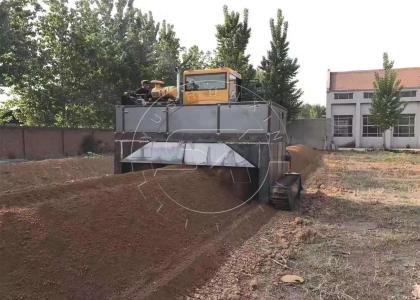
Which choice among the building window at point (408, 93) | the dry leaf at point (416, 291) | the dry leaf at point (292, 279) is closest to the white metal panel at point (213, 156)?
the dry leaf at point (292, 279)

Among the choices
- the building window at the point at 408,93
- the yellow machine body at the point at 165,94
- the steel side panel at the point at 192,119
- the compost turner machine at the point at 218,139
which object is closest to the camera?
the compost turner machine at the point at 218,139

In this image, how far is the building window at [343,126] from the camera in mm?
44344

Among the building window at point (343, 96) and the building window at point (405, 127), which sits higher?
the building window at point (343, 96)

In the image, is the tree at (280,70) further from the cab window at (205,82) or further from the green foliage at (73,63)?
the cab window at (205,82)

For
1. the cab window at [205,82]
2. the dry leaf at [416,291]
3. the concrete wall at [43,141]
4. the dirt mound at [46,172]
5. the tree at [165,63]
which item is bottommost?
the dry leaf at [416,291]

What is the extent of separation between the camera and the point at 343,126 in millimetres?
44656

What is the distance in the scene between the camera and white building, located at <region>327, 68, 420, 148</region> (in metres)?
42.2

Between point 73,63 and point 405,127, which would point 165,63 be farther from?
point 405,127

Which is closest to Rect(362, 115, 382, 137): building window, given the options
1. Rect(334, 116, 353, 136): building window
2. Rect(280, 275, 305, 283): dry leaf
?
Rect(334, 116, 353, 136): building window

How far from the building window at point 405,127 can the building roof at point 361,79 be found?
3352 mm

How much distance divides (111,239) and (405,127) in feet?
142

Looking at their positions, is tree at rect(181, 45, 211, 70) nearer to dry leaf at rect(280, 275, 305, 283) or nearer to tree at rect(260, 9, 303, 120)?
tree at rect(260, 9, 303, 120)

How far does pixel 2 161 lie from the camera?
1912cm

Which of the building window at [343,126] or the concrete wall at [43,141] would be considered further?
the building window at [343,126]
